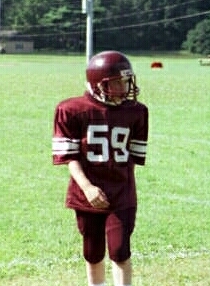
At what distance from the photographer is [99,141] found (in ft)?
13.6

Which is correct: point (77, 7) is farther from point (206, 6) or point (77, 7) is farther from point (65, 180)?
point (65, 180)

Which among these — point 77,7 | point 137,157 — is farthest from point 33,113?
point 77,7

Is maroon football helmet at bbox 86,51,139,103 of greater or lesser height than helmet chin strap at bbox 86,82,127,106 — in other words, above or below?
above

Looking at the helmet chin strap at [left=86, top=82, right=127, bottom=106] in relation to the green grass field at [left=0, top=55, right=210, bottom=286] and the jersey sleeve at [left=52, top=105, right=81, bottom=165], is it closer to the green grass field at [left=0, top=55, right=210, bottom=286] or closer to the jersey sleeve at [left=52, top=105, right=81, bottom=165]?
the jersey sleeve at [left=52, top=105, right=81, bottom=165]

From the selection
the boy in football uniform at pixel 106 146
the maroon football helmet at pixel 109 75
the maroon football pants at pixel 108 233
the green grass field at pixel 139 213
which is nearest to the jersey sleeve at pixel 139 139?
the boy in football uniform at pixel 106 146

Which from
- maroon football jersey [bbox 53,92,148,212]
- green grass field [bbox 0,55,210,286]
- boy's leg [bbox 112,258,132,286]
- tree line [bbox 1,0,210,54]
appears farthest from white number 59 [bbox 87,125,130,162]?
tree line [bbox 1,0,210,54]

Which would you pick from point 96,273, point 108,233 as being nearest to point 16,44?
point 96,273

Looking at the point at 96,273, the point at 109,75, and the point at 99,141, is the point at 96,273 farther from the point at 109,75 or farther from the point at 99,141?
the point at 109,75

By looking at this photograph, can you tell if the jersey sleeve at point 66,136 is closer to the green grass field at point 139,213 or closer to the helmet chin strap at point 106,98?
the helmet chin strap at point 106,98

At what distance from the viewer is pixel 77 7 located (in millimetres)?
91375

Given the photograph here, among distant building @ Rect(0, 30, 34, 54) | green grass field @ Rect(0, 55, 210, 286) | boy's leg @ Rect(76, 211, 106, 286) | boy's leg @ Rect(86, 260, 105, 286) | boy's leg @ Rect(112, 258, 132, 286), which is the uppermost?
boy's leg @ Rect(76, 211, 106, 286)

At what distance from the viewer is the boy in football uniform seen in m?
4.08

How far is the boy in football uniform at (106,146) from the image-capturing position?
4.08 metres

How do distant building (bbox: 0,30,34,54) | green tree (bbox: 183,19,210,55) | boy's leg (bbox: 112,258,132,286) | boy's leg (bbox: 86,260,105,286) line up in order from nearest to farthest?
boy's leg (bbox: 112,258,132,286) → boy's leg (bbox: 86,260,105,286) → distant building (bbox: 0,30,34,54) → green tree (bbox: 183,19,210,55)
